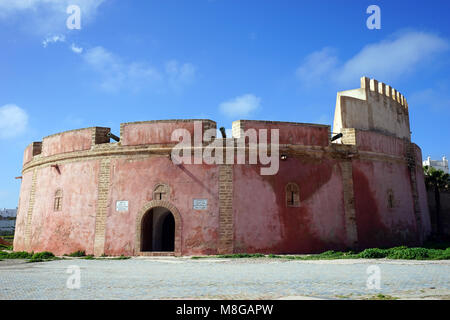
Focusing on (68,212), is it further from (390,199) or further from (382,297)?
(390,199)

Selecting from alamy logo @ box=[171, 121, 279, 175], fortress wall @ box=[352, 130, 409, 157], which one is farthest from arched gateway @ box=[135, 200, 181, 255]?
fortress wall @ box=[352, 130, 409, 157]

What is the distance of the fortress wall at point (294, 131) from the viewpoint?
15.5 meters

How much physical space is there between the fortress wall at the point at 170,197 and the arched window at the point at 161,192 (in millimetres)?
135

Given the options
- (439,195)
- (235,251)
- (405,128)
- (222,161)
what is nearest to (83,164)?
(222,161)

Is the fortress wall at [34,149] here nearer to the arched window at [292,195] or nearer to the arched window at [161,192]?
the arched window at [161,192]

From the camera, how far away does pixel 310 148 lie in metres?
16.0

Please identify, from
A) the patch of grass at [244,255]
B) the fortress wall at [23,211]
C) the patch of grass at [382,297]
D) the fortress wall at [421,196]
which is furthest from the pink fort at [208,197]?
the patch of grass at [382,297]

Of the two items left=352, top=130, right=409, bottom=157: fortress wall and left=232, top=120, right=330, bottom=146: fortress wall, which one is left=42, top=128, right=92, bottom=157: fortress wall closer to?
left=232, top=120, right=330, bottom=146: fortress wall

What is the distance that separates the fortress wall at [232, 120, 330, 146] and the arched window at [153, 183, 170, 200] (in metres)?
3.69

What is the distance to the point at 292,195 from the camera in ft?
50.9

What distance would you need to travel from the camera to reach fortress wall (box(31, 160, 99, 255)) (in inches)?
617
